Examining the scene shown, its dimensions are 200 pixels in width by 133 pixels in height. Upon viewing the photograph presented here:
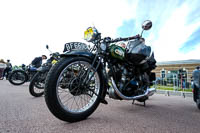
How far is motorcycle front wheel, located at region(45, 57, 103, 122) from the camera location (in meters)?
1.18

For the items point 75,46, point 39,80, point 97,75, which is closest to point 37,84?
point 39,80

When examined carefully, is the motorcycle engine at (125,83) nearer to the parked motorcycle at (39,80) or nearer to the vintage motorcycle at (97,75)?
the vintage motorcycle at (97,75)

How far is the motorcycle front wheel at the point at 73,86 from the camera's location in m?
1.18

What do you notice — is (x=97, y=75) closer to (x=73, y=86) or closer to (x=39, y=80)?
(x=73, y=86)

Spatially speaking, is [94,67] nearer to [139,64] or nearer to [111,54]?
[111,54]

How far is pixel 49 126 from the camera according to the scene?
3.86ft

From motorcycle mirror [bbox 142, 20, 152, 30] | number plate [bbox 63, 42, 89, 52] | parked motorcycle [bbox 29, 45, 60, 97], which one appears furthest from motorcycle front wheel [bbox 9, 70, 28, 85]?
motorcycle mirror [bbox 142, 20, 152, 30]

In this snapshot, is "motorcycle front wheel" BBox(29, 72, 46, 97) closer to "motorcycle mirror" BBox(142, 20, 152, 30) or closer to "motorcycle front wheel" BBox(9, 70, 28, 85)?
"motorcycle mirror" BBox(142, 20, 152, 30)

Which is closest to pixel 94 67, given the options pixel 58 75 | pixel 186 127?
pixel 58 75

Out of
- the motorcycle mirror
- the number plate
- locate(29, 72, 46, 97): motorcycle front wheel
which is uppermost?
the motorcycle mirror

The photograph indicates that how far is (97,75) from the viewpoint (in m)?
1.61

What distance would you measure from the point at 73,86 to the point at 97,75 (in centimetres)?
32

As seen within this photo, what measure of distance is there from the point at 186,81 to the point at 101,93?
8.73 m

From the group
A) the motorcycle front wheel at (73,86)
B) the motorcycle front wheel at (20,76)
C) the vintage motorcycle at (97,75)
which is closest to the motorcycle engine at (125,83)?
the vintage motorcycle at (97,75)
